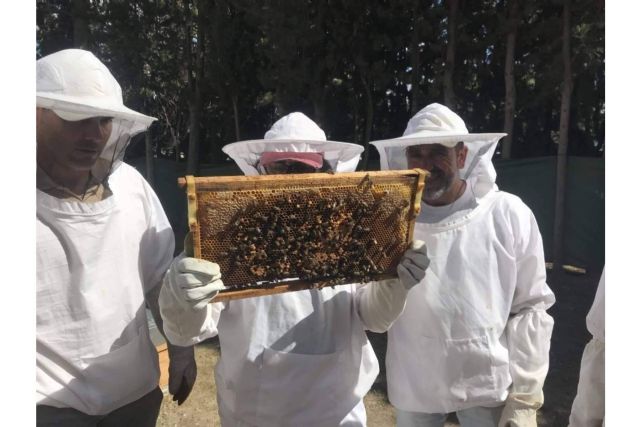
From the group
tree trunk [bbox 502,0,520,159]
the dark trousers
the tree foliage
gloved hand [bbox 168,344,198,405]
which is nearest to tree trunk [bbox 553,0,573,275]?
the tree foliage

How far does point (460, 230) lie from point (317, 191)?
0.82m

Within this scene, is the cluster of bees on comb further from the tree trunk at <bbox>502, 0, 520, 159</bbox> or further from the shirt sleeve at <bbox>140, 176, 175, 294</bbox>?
the tree trunk at <bbox>502, 0, 520, 159</bbox>

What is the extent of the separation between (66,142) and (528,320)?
2067 millimetres

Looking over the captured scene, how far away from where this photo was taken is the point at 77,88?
1865 mm

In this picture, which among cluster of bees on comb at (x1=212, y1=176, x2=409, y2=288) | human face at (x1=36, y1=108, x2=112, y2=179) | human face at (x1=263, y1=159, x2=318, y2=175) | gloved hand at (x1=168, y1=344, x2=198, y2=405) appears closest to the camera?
cluster of bees on comb at (x1=212, y1=176, x2=409, y2=288)

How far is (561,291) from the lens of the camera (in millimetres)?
7090

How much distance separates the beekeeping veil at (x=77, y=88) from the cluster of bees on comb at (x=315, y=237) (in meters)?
0.70

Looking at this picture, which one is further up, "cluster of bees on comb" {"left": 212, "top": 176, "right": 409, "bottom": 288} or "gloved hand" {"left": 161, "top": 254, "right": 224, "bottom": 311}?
"cluster of bees on comb" {"left": 212, "top": 176, "right": 409, "bottom": 288}

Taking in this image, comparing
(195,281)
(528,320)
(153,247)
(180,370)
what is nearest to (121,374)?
(180,370)

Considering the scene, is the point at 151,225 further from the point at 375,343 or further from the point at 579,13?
the point at 579,13

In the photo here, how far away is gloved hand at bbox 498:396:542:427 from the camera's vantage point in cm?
213

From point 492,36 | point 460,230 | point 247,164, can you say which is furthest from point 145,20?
point 460,230

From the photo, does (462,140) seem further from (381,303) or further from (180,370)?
(180,370)

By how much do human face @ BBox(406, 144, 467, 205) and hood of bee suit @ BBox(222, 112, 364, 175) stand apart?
0.34 metres
